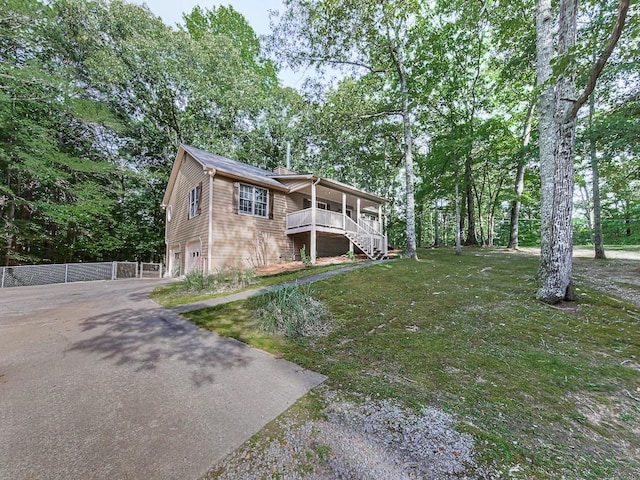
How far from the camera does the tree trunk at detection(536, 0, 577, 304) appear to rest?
4.60 metres

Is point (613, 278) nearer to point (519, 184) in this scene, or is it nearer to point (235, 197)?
point (519, 184)

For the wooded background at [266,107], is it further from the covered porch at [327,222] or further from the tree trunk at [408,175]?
the covered porch at [327,222]

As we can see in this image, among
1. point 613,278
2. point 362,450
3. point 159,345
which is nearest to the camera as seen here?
point 362,450

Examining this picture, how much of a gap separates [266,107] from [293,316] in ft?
67.6

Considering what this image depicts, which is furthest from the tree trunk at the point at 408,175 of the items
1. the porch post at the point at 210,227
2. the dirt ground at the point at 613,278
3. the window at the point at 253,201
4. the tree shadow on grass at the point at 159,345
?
the tree shadow on grass at the point at 159,345

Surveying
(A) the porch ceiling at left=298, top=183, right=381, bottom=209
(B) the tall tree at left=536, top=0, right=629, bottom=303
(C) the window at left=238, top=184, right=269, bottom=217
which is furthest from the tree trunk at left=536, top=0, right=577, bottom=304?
(C) the window at left=238, top=184, right=269, bottom=217

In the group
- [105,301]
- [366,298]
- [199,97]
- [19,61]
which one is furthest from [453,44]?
[19,61]

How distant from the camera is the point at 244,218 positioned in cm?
1172

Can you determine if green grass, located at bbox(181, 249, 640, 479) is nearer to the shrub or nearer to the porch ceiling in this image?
the shrub

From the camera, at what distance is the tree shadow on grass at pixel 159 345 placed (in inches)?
124

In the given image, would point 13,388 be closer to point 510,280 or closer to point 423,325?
point 423,325

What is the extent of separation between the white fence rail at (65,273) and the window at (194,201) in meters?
5.86

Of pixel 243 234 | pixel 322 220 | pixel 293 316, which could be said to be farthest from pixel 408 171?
pixel 293 316

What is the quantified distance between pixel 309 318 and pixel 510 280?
5356mm
